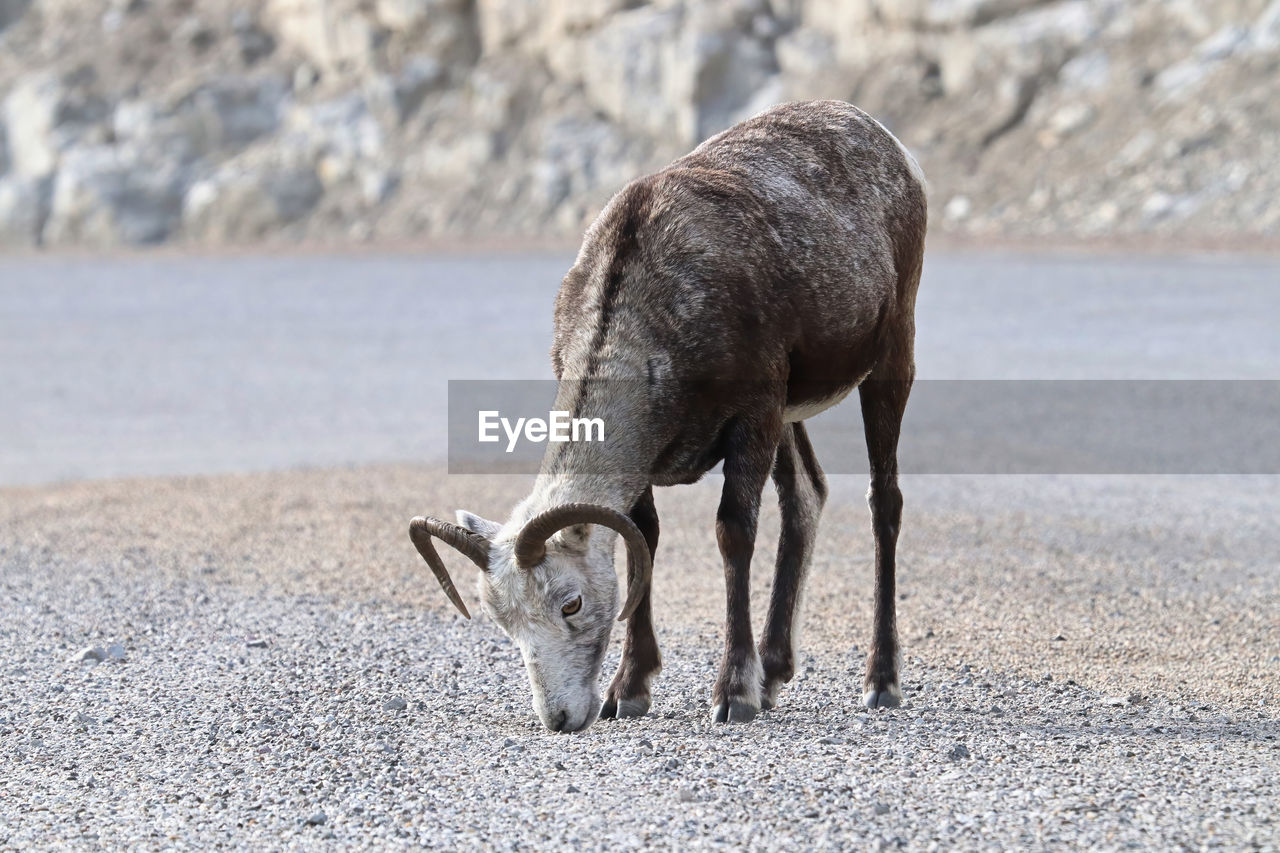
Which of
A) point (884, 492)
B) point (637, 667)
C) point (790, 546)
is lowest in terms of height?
point (637, 667)

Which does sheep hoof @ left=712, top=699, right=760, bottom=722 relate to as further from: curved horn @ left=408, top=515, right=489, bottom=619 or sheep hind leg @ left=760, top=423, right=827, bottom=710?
curved horn @ left=408, top=515, right=489, bottom=619

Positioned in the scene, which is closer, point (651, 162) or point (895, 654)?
point (895, 654)

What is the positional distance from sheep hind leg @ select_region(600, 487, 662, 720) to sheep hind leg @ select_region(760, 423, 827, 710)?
50cm

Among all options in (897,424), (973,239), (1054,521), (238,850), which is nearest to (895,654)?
(897,424)

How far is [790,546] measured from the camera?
24.1 ft

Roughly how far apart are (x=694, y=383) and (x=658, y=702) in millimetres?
1669

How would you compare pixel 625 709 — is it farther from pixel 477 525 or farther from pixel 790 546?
pixel 477 525

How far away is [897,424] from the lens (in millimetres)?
7547

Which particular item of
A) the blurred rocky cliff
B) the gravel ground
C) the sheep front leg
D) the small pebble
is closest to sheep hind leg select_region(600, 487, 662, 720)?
the gravel ground

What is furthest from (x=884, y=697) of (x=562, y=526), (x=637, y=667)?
(x=562, y=526)

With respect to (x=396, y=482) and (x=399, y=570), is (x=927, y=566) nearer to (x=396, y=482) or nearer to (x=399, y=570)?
(x=399, y=570)

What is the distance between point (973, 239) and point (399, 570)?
38722 millimetres

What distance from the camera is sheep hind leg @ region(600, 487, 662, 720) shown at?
22.7ft

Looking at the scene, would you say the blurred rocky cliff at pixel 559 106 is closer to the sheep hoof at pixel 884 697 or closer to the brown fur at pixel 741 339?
the brown fur at pixel 741 339
